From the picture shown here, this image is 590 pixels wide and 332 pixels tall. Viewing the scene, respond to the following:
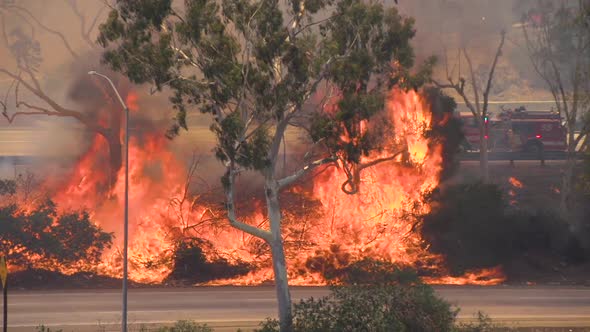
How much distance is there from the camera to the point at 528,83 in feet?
276

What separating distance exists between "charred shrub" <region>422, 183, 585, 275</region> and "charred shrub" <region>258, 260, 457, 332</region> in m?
13.8

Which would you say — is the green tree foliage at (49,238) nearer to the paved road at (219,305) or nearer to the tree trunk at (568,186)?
the paved road at (219,305)

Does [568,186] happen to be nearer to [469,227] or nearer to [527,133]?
[469,227]

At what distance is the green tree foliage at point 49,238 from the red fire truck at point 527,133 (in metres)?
22.6

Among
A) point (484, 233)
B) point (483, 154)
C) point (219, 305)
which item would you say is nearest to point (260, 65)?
point (219, 305)

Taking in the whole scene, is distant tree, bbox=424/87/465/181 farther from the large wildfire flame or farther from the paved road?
the paved road

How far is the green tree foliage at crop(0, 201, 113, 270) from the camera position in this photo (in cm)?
3697

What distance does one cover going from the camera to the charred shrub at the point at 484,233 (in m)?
38.8

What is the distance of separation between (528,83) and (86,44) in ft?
162

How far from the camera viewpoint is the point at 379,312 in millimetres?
24094

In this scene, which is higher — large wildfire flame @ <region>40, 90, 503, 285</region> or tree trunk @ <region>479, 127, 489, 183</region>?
tree trunk @ <region>479, 127, 489, 183</region>

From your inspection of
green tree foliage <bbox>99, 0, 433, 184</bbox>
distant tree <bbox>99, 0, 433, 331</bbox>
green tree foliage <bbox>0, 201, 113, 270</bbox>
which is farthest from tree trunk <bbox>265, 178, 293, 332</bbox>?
green tree foliage <bbox>0, 201, 113, 270</bbox>

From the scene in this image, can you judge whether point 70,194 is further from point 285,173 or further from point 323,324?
point 323,324

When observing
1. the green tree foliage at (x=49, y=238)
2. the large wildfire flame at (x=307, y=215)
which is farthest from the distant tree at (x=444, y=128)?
the green tree foliage at (x=49, y=238)
